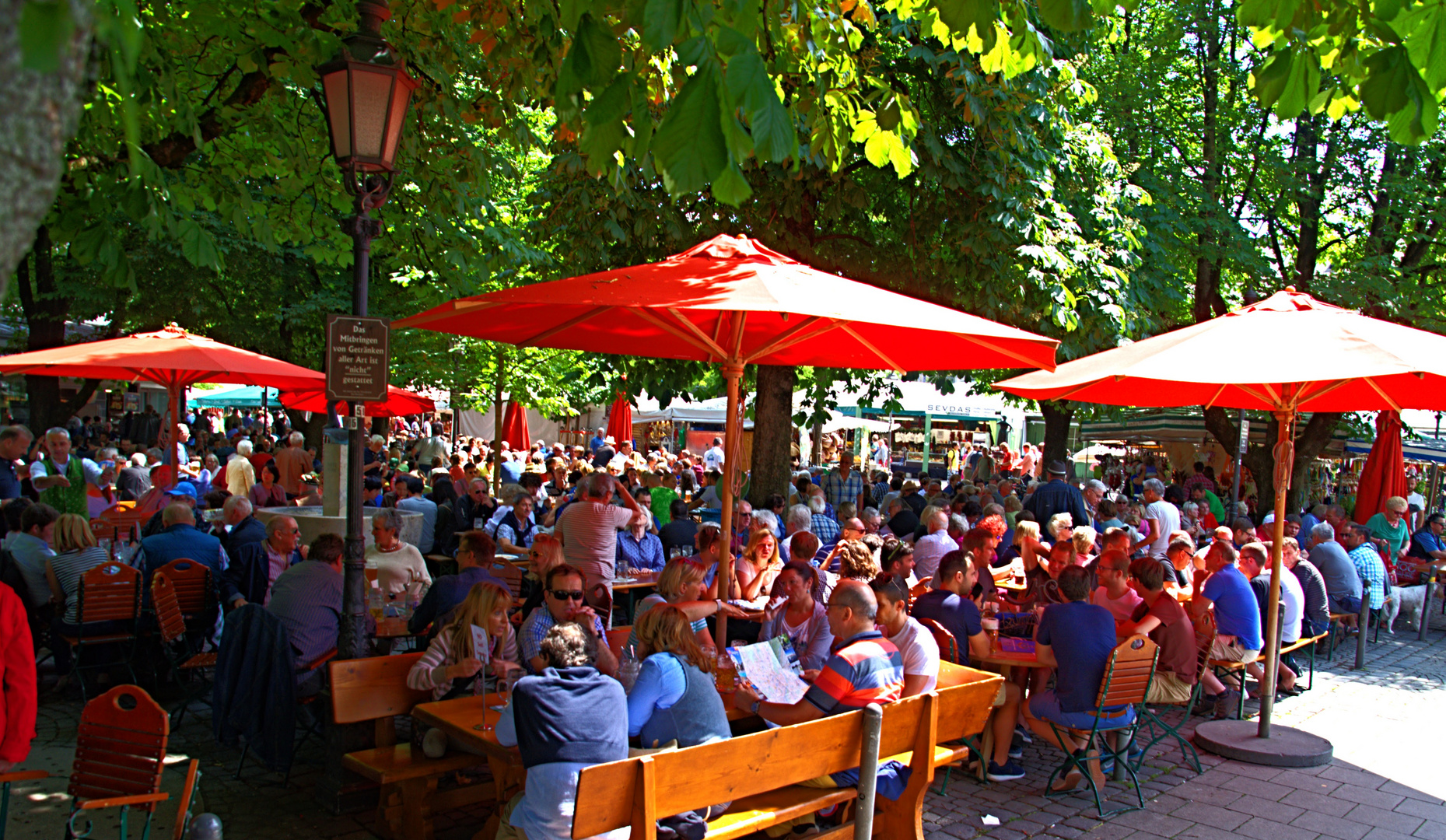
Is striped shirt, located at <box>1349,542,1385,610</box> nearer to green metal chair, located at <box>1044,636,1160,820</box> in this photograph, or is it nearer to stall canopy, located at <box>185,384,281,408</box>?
green metal chair, located at <box>1044,636,1160,820</box>

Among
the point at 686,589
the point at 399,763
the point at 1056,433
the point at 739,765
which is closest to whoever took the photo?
the point at 739,765

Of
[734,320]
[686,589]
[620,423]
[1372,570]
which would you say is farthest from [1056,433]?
[734,320]

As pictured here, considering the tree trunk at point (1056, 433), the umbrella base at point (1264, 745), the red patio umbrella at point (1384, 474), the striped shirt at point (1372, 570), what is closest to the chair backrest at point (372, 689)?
the umbrella base at point (1264, 745)

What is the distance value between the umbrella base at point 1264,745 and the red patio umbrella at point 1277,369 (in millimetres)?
162

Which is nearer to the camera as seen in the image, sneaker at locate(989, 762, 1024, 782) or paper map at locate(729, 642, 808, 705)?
paper map at locate(729, 642, 808, 705)

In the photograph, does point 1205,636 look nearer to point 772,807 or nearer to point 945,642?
point 945,642

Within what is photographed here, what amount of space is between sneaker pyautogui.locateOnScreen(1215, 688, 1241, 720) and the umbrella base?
499 mm

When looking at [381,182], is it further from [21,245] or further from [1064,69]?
[1064,69]

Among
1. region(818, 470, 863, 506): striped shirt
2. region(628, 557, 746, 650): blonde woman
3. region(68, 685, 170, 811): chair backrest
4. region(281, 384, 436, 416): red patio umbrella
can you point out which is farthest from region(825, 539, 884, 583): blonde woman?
region(281, 384, 436, 416): red patio umbrella

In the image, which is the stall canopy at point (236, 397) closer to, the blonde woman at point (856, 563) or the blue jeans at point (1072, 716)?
the blonde woman at point (856, 563)

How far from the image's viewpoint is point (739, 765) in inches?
152

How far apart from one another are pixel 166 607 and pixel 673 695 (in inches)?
170

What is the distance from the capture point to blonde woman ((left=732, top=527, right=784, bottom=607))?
7434 mm

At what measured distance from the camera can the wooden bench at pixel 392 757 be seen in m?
4.61
